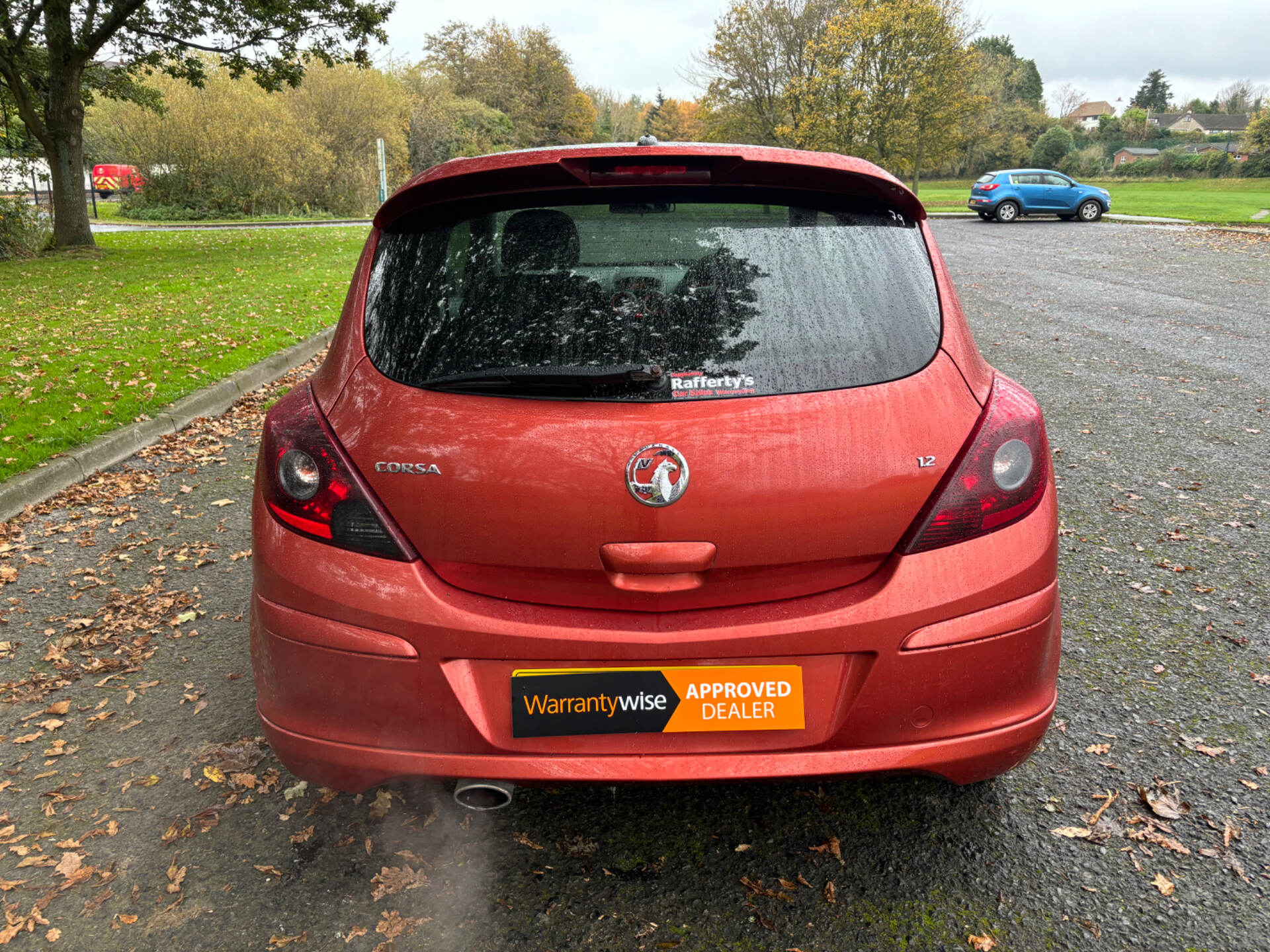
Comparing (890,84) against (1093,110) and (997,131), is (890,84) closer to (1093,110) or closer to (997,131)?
(997,131)

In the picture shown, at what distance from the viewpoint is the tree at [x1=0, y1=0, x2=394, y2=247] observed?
19.2m

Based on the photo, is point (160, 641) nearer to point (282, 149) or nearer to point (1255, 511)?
Result: point (1255, 511)

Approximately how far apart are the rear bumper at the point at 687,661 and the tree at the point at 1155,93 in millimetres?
135089

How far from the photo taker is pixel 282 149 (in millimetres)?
38000

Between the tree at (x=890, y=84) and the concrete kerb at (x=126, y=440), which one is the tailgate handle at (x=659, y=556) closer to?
the concrete kerb at (x=126, y=440)

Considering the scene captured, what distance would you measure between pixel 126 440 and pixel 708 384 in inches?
221

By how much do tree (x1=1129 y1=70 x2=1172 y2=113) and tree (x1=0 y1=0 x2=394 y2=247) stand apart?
395 ft

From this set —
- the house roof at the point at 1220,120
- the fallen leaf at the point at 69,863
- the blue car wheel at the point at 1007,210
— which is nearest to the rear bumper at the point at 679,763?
the fallen leaf at the point at 69,863

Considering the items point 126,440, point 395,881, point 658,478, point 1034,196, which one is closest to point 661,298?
point 658,478

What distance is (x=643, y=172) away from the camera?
2240 mm

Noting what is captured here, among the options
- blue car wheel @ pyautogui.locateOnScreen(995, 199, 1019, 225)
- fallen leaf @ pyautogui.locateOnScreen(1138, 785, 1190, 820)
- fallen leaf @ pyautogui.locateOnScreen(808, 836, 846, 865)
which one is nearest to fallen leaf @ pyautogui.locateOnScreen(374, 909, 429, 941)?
fallen leaf @ pyautogui.locateOnScreen(808, 836, 846, 865)

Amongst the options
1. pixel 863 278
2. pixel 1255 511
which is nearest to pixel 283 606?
pixel 863 278

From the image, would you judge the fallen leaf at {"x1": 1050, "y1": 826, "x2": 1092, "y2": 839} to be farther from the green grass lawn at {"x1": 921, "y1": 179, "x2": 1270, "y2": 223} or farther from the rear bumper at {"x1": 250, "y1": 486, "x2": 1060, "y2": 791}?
the green grass lawn at {"x1": 921, "y1": 179, "x2": 1270, "y2": 223}

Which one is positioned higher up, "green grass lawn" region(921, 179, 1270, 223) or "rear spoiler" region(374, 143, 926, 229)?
"green grass lawn" region(921, 179, 1270, 223)
